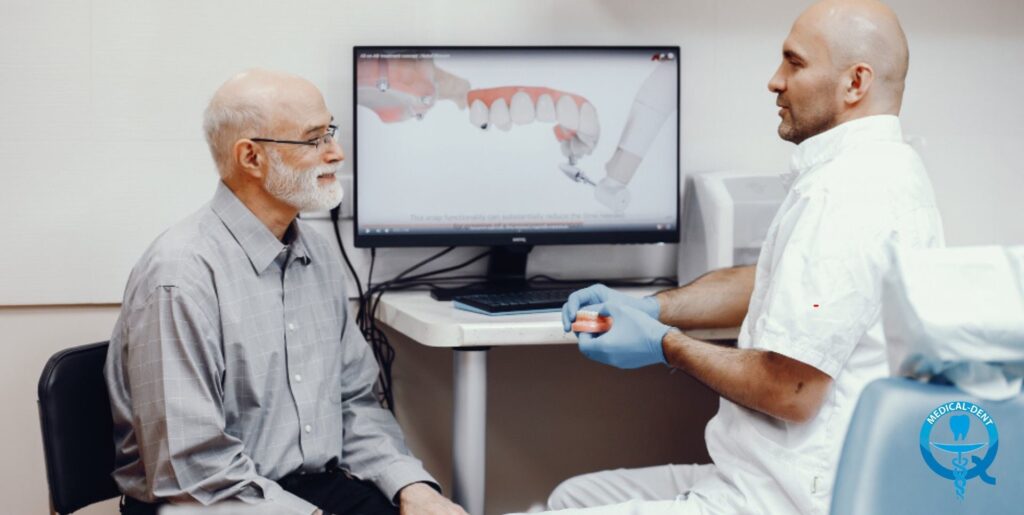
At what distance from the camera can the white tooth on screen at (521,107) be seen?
2.37 meters

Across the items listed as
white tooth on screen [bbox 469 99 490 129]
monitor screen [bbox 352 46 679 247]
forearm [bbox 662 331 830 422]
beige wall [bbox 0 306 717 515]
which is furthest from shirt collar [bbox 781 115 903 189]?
beige wall [bbox 0 306 717 515]

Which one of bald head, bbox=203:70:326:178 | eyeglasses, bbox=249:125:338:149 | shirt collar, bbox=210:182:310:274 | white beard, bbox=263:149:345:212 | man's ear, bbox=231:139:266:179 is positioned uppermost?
bald head, bbox=203:70:326:178

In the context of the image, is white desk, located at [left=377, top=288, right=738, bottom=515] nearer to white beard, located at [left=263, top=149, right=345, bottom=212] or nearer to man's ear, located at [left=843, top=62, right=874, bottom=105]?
white beard, located at [left=263, top=149, right=345, bottom=212]

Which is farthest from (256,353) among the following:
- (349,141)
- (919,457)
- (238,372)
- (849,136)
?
(919,457)

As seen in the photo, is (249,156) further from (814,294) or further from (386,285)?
(814,294)

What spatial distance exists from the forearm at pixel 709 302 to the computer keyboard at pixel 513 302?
220 millimetres

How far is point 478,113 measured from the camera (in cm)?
236

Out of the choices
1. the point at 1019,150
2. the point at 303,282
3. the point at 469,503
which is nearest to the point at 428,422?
the point at 469,503

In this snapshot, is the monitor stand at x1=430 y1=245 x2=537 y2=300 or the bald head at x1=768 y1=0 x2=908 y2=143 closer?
the bald head at x1=768 y1=0 x2=908 y2=143

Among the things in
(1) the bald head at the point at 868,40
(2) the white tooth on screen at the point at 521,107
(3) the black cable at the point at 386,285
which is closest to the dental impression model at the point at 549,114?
(2) the white tooth on screen at the point at 521,107

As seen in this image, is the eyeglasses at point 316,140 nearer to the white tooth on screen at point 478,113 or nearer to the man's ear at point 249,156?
the man's ear at point 249,156

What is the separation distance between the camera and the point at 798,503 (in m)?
1.52

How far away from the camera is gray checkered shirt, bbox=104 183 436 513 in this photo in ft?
5.39

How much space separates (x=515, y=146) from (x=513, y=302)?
445 millimetres
